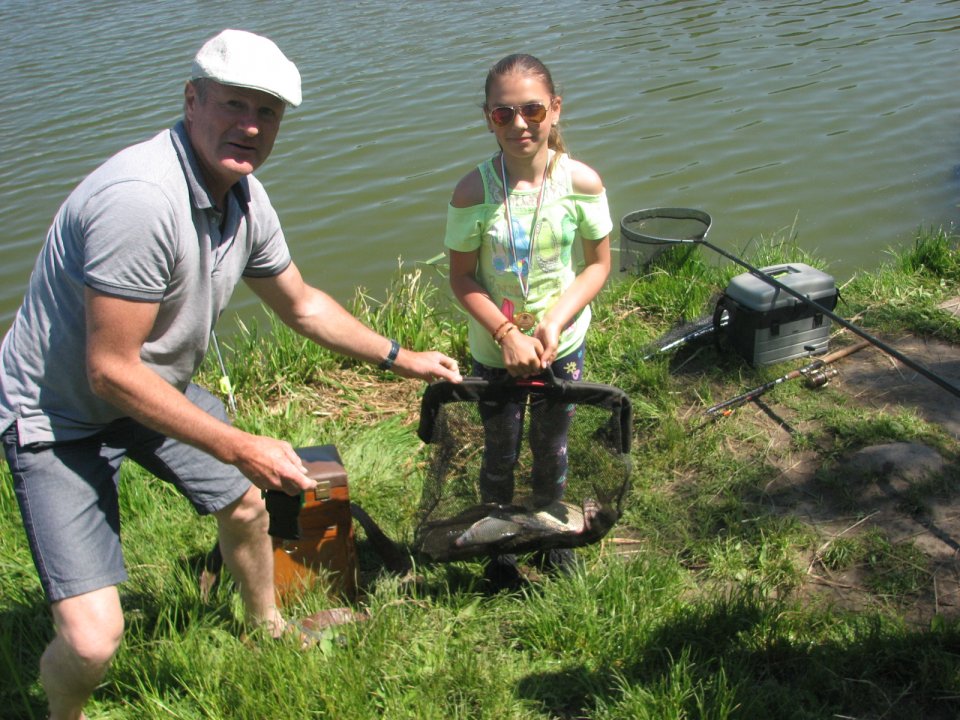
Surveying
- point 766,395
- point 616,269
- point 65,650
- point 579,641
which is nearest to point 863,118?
point 616,269

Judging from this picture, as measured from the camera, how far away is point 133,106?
10297 mm

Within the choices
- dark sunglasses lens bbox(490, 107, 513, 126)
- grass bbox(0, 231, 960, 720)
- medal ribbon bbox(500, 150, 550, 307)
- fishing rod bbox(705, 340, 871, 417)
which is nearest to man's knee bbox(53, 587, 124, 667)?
grass bbox(0, 231, 960, 720)

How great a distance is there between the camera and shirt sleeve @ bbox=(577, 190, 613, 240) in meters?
3.19

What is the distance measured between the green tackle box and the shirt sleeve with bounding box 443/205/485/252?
6.01 feet

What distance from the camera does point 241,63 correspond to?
93.5 inches

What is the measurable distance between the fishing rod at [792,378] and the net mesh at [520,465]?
1.20 m

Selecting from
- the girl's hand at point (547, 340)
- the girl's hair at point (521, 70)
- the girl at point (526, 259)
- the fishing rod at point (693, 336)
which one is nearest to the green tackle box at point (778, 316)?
the fishing rod at point (693, 336)

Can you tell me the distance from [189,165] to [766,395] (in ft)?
9.65

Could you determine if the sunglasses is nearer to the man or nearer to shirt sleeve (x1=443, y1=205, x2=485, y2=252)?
shirt sleeve (x1=443, y1=205, x2=485, y2=252)

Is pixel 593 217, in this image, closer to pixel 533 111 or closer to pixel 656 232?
pixel 533 111

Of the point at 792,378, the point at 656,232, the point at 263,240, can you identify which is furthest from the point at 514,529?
the point at 656,232

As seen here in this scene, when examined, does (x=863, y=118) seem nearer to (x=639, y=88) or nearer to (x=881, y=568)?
(x=639, y=88)

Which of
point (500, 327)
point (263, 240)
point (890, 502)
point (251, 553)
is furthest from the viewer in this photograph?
point (890, 502)

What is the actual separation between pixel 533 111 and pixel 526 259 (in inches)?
19.2
